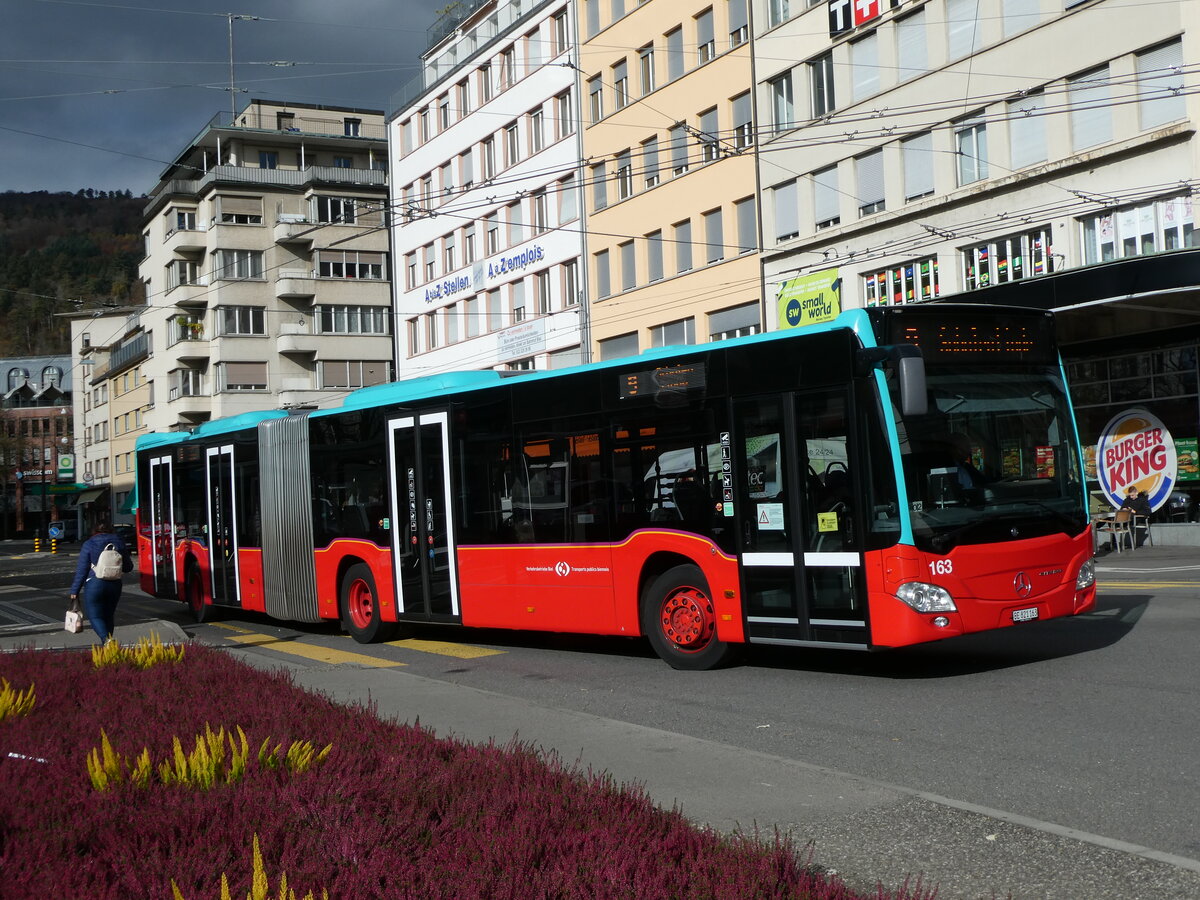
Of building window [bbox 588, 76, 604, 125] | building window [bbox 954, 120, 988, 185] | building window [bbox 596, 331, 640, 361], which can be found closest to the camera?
building window [bbox 954, 120, 988, 185]

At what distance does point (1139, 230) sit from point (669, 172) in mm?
17581

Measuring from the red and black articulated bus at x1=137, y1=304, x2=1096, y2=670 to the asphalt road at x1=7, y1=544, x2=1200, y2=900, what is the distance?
620 millimetres

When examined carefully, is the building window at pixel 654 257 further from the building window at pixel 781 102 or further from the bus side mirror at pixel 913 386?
the bus side mirror at pixel 913 386

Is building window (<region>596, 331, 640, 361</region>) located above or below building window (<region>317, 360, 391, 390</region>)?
below

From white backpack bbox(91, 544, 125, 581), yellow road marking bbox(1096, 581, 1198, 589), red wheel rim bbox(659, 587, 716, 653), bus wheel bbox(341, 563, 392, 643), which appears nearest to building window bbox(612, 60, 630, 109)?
yellow road marking bbox(1096, 581, 1198, 589)

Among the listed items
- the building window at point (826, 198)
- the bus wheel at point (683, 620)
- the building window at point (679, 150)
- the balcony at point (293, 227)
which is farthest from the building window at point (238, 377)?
the bus wheel at point (683, 620)

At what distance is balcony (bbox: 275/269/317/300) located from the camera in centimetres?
6994

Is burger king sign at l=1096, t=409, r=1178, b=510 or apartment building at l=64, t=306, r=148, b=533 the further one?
apartment building at l=64, t=306, r=148, b=533

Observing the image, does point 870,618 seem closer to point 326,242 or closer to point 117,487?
point 326,242

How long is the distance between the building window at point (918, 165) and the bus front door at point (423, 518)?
19.3 m

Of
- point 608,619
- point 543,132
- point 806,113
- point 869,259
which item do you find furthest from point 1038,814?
point 543,132

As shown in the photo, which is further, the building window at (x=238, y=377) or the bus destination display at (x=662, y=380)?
the building window at (x=238, y=377)

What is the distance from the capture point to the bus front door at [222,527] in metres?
19.4

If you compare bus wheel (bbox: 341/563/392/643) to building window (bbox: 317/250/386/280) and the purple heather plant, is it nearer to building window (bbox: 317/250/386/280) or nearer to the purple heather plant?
the purple heather plant
